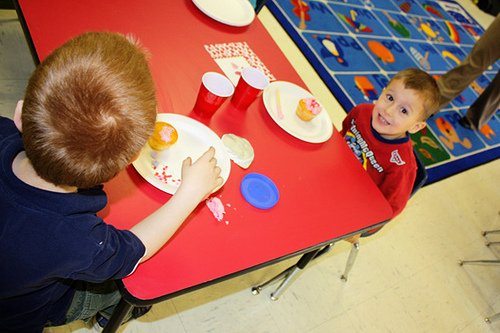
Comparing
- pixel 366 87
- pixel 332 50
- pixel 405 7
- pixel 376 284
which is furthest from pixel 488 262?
pixel 405 7

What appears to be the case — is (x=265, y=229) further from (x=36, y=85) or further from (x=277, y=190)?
(x=36, y=85)

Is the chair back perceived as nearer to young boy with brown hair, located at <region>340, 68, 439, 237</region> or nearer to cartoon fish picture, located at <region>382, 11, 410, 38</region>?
young boy with brown hair, located at <region>340, 68, 439, 237</region>

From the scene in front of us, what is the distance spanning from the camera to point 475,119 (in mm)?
A: 3570

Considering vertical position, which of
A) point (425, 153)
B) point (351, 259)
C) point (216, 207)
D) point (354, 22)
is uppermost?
point (216, 207)

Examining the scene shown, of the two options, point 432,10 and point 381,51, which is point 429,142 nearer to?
point 381,51

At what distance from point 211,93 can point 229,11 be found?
543 mm

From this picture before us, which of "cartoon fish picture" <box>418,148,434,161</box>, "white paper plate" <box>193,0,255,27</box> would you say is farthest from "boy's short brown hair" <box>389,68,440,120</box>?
"cartoon fish picture" <box>418,148,434,161</box>

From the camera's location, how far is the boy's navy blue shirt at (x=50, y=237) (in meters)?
0.67

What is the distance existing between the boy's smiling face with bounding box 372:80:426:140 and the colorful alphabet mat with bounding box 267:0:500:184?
1.16 metres

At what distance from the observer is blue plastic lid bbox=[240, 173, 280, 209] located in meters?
1.01

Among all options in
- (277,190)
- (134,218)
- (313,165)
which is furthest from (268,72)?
(134,218)

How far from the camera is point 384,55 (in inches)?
141

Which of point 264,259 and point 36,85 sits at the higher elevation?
point 36,85

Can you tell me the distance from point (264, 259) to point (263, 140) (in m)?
0.38
